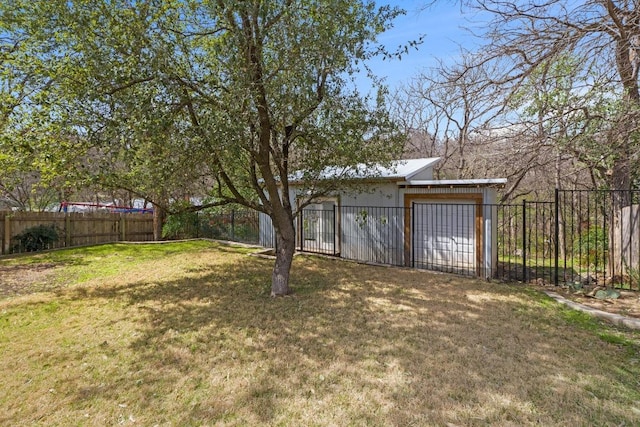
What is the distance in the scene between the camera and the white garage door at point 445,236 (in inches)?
348

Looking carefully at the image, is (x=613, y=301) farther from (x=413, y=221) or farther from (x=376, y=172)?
(x=376, y=172)

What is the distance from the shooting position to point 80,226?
43.7ft

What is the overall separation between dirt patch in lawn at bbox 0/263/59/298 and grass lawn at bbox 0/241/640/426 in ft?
0.52

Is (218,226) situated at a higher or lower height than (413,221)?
lower

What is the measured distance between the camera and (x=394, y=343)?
4242mm

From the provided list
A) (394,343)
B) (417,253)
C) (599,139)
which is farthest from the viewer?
(417,253)

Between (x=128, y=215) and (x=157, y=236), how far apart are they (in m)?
1.49

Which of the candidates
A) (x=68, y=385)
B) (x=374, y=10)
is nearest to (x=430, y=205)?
(x=374, y=10)

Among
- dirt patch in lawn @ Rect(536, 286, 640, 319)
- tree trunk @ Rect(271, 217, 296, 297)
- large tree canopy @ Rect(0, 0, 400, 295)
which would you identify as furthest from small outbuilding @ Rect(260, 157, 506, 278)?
large tree canopy @ Rect(0, 0, 400, 295)

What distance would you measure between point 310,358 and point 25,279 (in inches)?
307

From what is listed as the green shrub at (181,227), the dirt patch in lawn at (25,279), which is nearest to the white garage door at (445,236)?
the dirt patch in lawn at (25,279)

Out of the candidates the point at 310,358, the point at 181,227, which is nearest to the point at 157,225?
the point at 181,227

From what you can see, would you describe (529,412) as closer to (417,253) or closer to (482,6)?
(482,6)

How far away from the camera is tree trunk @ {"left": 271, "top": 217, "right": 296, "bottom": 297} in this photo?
6.42 metres
